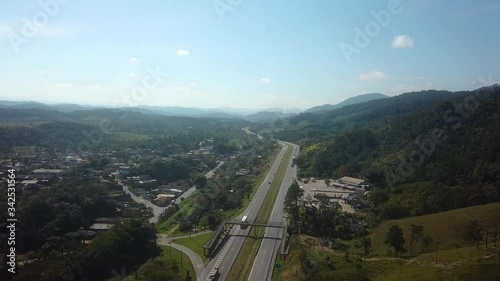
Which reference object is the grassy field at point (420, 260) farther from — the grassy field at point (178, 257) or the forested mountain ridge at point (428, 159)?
the grassy field at point (178, 257)

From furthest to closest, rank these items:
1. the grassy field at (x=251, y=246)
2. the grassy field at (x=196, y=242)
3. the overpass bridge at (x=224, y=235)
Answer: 1. the grassy field at (x=196, y=242)
2. the overpass bridge at (x=224, y=235)
3. the grassy field at (x=251, y=246)

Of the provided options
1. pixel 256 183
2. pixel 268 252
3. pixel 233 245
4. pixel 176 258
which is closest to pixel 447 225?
pixel 268 252

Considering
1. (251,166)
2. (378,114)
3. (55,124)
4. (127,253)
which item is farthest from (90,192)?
(378,114)

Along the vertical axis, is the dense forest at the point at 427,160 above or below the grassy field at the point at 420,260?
above

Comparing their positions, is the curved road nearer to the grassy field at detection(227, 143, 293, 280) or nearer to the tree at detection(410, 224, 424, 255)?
the grassy field at detection(227, 143, 293, 280)

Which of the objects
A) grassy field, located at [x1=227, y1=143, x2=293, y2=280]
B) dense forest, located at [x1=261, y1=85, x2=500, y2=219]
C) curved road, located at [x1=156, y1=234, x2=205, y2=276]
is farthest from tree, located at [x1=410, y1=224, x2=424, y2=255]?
curved road, located at [x1=156, y1=234, x2=205, y2=276]

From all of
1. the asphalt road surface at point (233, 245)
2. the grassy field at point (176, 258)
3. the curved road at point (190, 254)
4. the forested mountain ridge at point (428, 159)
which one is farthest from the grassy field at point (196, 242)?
the forested mountain ridge at point (428, 159)
